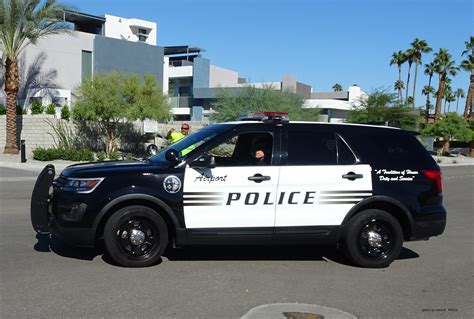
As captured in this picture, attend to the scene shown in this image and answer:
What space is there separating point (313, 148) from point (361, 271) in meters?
1.64

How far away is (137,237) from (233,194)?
123 cm

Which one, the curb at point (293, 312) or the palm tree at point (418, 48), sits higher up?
the palm tree at point (418, 48)

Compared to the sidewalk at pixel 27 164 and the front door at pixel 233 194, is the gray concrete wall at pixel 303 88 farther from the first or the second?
the front door at pixel 233 194

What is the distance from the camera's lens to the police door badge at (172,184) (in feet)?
20.3

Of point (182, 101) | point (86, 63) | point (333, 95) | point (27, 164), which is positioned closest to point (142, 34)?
point (182, 101)

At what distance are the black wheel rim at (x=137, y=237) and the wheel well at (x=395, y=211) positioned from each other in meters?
2.48

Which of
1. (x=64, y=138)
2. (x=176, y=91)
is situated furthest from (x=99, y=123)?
(x=176, y=91)

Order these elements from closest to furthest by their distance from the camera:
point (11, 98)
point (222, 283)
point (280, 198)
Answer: point (222, 283)
point (280, 198)
point (11, 98)

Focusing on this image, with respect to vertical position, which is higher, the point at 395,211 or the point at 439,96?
the point at 439,96

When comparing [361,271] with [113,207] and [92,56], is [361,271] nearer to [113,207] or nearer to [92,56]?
[113,207]

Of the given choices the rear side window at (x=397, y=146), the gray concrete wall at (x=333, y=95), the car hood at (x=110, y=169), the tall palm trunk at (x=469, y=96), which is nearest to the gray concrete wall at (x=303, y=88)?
the gray concrete wall at (x=333, y=95)

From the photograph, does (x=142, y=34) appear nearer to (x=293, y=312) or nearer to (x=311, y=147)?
(x=311, y=147)

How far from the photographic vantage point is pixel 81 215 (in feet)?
20.0

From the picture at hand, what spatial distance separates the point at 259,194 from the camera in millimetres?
6398
